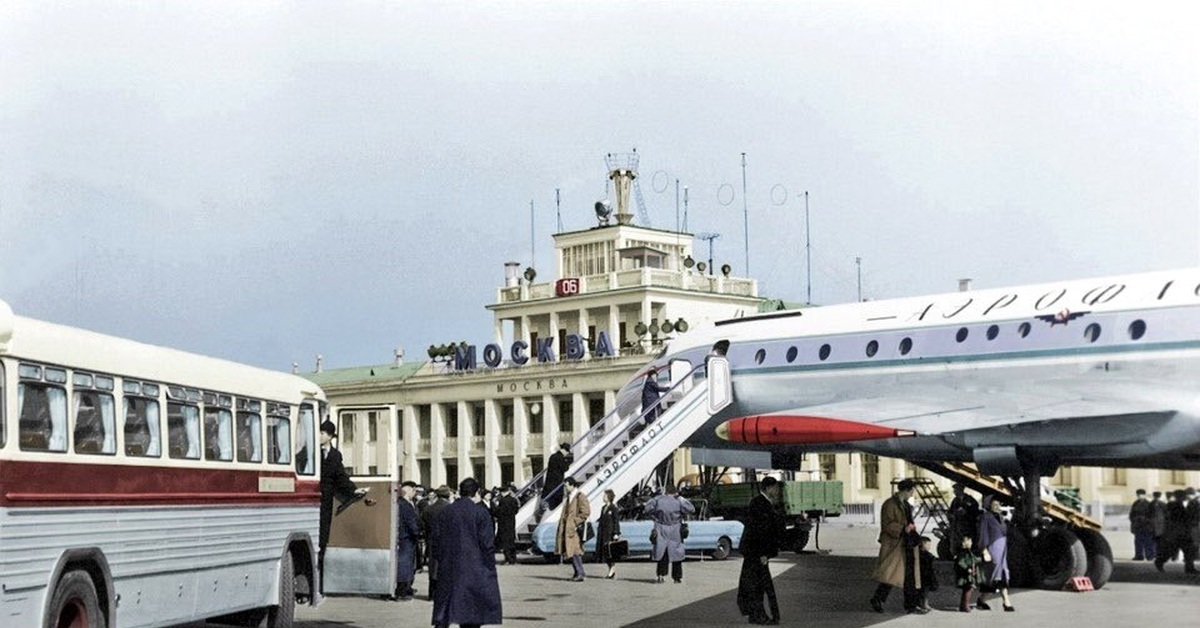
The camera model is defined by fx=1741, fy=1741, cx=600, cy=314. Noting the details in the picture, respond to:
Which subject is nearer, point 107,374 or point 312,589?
point 107,374

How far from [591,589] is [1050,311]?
917 centimetres

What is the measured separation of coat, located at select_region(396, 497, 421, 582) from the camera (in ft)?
87.3

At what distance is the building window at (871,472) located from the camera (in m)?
98.3

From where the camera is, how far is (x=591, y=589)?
28.4m

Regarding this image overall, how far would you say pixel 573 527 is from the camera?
103 ft

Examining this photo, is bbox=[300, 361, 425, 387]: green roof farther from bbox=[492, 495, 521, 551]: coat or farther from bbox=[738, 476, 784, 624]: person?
bbox=[738, 476, 784, 624]: person

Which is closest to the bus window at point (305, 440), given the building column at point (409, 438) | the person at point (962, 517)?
the person at point (962, 517)

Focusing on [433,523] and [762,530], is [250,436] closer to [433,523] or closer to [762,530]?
[433,523]

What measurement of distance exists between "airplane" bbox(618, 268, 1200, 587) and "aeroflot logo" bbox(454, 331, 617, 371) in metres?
69.4

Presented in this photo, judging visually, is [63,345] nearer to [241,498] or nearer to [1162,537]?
[241,498]

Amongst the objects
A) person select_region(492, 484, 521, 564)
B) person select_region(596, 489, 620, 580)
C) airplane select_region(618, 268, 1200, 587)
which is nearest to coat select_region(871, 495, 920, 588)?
airplane select_region(618, 268, 1200, 587)

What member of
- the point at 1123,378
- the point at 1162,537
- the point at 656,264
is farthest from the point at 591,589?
the point at 656,264

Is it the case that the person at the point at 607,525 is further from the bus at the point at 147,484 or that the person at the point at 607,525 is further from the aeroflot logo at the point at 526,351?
the aeroflot logo at the point at 526,351

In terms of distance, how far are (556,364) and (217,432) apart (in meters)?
91.3
